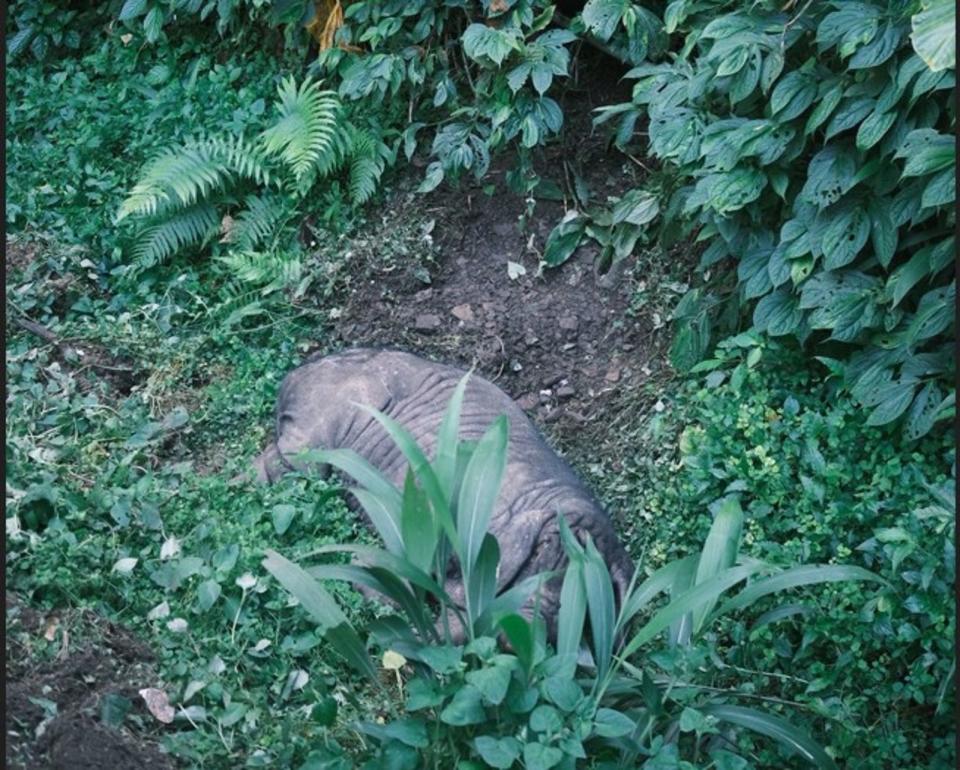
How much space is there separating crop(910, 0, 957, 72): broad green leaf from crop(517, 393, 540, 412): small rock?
244 cm

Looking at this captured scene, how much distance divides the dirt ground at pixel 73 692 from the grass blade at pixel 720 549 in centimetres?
166

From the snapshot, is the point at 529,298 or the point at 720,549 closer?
the point at 720,549

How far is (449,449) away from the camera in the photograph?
3.76 m

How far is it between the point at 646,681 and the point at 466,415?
189 centimetres

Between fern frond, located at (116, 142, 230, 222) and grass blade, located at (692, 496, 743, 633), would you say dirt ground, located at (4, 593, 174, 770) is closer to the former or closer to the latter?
grass blade, located at (692, 496, 743, 633)

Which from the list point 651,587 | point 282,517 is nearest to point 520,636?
point 651,587

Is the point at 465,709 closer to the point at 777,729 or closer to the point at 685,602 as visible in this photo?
the point at 685,602

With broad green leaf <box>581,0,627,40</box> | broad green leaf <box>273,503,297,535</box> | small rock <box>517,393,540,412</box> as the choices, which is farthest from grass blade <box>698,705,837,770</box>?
broad green leaf <box>581,0,627,40</box>

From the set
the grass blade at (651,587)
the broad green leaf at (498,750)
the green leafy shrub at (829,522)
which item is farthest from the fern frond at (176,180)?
the broad green leaf at (498,750)

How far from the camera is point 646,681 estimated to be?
3.61m

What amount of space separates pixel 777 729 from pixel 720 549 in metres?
0.54

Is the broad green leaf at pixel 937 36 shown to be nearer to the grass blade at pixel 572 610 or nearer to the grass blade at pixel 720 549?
the grass blade at pixel 720 549

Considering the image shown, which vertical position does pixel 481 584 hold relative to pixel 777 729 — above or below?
above

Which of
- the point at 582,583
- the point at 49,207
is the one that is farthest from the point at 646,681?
the point at 49,207
